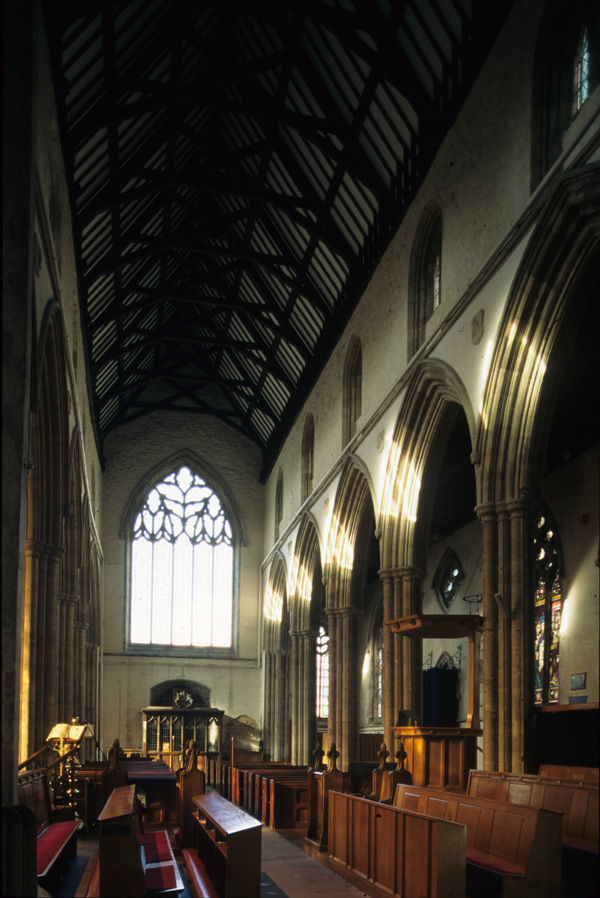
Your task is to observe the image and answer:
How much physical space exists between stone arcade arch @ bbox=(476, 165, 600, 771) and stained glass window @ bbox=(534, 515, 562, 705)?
18.0ft

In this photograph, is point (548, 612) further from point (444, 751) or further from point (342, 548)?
point (444, 751)

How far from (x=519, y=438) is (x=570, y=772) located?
142 inches

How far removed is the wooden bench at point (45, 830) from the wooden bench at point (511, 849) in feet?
9.58

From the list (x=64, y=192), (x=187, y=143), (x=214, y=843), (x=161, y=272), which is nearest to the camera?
(x=214, y=843)

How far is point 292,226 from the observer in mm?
18266

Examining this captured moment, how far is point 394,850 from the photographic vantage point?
685 centimetres

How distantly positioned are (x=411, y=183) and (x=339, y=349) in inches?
203

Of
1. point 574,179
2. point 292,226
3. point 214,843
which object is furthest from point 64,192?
point 214,843

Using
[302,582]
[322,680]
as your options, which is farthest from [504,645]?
[322,680]

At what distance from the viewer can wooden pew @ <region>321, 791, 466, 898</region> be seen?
6027mm

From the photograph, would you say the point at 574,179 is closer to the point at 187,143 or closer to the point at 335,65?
the point at 335,65

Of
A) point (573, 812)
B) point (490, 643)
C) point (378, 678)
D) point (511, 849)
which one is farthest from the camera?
point (378, 678)

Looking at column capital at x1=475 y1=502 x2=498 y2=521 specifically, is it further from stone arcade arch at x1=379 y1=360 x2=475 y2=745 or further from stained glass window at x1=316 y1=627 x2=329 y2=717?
stained glass window at x1=316 y1=627 x2=329 y2=717

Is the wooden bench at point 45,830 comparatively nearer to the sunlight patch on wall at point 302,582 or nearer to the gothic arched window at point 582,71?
the gothic arched window at point 582,71
